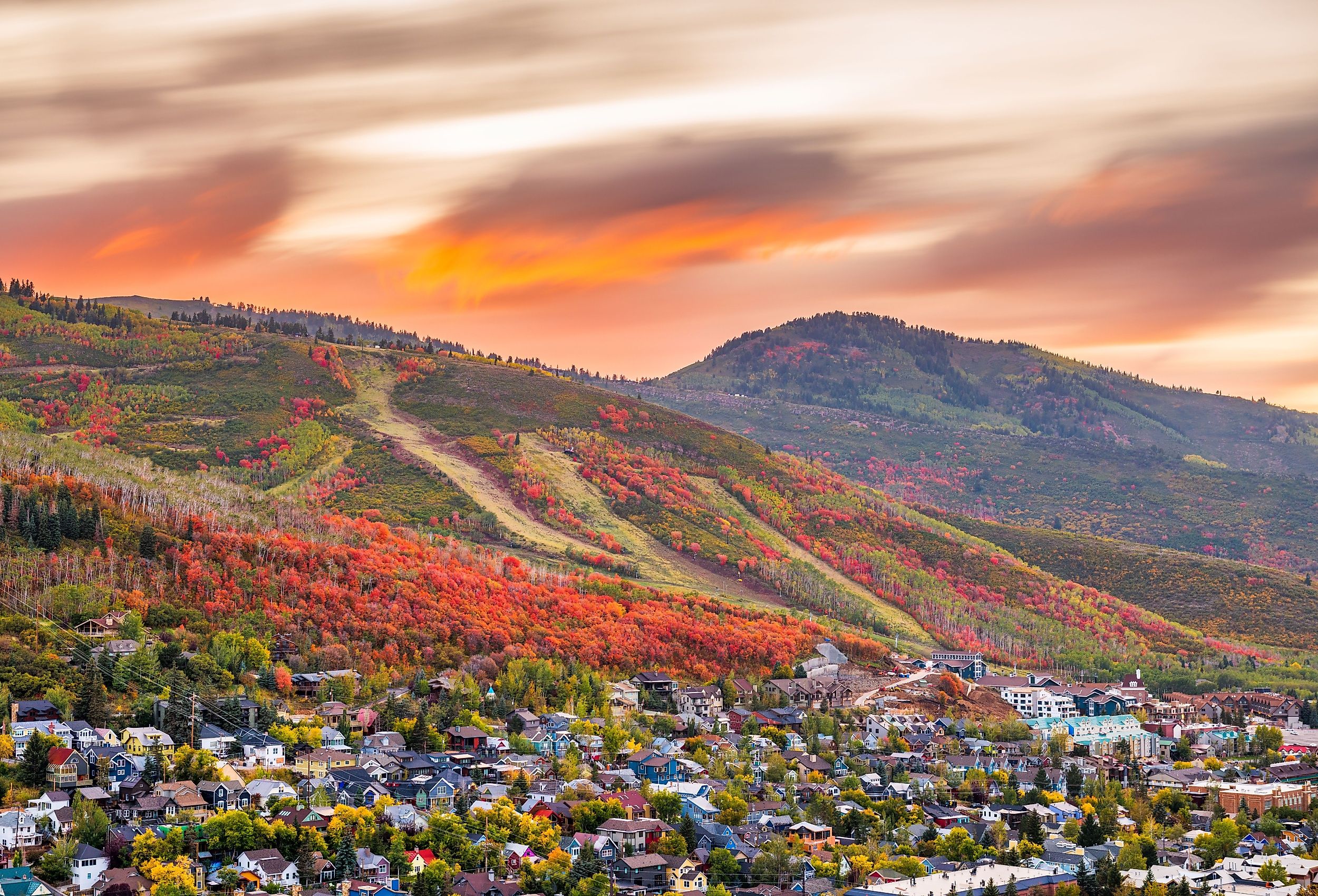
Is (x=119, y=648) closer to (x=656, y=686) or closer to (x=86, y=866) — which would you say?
(x=86, y=866)

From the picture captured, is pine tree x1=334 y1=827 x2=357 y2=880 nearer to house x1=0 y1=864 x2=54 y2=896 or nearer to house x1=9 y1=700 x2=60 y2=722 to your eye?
house x1=0 y1=864 x2=54 y2=896

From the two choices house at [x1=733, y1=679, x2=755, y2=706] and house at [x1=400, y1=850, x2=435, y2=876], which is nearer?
house at [x1=400, y1=850, x2=435, y2=876]

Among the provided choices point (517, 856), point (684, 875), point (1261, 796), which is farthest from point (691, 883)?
point (1261, 796)

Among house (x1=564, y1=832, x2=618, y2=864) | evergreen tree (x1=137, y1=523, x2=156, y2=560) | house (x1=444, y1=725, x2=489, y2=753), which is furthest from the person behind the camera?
evergreen tree (x1=137, y1=523, x2=156, y2=560)

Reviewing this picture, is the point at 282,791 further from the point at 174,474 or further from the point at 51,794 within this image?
the point at 174,474

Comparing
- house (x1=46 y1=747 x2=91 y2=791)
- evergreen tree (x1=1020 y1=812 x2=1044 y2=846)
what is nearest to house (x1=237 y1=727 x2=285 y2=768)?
house (x1=46 y1=747 x2=91 y2=791)

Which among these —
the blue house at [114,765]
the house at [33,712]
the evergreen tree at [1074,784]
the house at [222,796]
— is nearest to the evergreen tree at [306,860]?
the house at [222,796]
